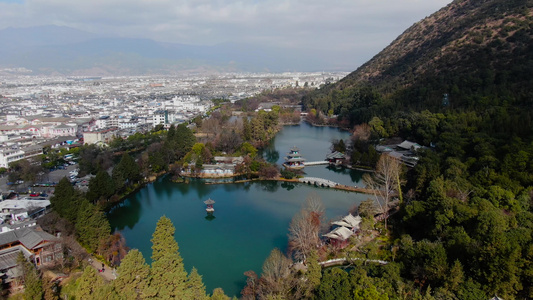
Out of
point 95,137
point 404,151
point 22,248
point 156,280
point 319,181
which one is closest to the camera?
point 156,280

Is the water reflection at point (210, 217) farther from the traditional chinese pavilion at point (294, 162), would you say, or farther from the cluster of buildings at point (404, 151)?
the cluster of buildings at point (404, 151)

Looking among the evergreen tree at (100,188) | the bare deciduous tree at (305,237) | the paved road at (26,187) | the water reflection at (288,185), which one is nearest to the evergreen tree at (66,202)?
the evergreen tree at (100,188)

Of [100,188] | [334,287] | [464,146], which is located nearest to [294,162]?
[464,146]

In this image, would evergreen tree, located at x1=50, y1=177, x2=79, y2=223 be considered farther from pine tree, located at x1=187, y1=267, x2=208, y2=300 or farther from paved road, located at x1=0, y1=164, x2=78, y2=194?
pine tree, located at x1=187, y1=267, x2=208, y2=300

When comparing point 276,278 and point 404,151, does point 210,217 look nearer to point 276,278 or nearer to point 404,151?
point 276,278

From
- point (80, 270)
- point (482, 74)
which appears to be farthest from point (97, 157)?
point (482, 74)

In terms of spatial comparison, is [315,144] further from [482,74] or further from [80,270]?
[80,270]
